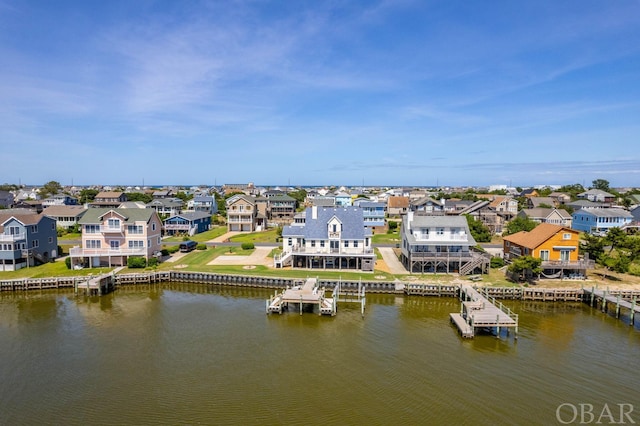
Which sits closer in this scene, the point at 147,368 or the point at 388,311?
the point at 147,368

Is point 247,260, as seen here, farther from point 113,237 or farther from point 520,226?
point 520,226

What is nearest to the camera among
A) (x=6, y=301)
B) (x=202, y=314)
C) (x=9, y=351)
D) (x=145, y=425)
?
(x=145, y=425)

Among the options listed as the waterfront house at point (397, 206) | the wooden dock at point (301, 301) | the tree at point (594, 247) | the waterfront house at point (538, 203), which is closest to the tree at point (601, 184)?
the waterfront house at point (538, 203)

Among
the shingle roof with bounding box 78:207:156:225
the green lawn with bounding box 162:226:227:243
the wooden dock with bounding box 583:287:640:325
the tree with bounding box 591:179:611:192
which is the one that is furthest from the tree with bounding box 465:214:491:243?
the tree with bounding box 591:179:611:192

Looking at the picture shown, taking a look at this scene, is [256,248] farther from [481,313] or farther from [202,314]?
[481,313]

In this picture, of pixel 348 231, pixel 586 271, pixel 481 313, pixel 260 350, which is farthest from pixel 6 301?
pixel 586 271

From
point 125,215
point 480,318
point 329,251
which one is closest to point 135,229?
point 125,215

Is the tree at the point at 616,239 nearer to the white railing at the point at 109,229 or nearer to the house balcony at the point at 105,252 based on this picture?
the house balcony at the point at 105,252
